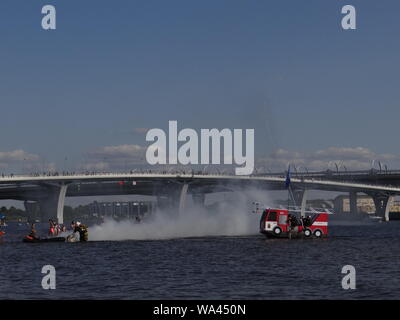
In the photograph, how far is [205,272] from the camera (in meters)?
45.3

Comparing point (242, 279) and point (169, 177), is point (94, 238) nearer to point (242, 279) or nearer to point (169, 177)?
point (242, 279)

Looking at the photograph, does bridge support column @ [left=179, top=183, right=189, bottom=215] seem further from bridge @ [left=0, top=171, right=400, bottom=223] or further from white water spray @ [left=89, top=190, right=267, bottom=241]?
white water spray @ [left=89, top=190, right=267, bottom=241]

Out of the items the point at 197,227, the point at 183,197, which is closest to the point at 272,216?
the point at 197,227

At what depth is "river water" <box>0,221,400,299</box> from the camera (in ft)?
116

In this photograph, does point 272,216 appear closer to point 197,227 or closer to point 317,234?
point 317,234

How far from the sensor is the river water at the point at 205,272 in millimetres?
35312

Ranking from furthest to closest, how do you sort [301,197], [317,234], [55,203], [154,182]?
[154,182] → [301,197] → [55,203] → [317,234]

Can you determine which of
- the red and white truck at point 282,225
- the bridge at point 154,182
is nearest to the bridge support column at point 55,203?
the bridge at point 154,182

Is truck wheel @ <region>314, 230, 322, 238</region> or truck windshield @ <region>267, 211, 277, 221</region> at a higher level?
truck windshield @ <region>267, 211, 277, 221</region>

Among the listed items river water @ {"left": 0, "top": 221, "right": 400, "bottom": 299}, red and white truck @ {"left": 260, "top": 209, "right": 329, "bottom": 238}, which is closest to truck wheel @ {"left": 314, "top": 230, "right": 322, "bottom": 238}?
red and white truck @ {"left": 260, "top": 209, "right": 329, "bottom": 238}

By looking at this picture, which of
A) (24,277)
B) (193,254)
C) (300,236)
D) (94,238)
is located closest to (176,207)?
(94,238)

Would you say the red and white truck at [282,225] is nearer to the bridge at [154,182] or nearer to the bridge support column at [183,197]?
the bridge at [154,182]
